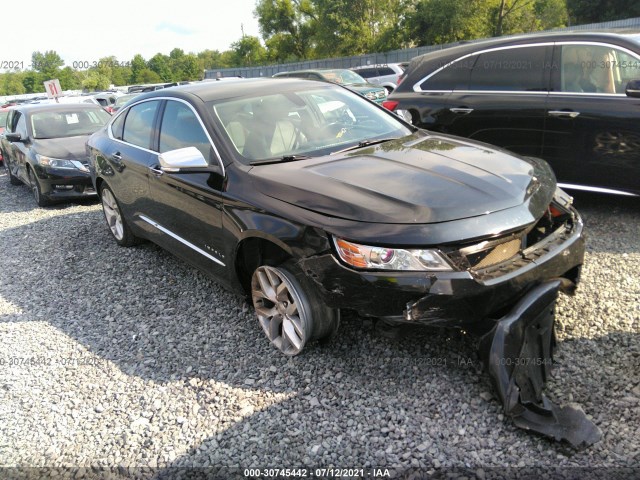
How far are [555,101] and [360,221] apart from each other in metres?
3.39

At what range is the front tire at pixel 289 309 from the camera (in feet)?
9.80

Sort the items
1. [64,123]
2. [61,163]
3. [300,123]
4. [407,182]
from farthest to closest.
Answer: [64,123] < [61,163] < [300,123] < [407,182]

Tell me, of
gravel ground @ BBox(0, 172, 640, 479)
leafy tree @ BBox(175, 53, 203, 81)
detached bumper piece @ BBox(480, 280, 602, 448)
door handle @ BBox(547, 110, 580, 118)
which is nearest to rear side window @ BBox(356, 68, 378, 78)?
door handle @ BBox(547, 110, 580, 118)

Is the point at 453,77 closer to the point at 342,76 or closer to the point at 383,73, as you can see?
the point at 342,76

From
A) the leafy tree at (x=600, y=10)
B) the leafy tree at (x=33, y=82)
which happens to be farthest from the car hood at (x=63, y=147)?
the leafy tree at (x=33, y=82)

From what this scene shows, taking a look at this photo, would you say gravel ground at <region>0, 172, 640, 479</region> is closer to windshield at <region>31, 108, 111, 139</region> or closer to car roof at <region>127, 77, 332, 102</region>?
car roof at <region>127, 77, 332, 102</region>

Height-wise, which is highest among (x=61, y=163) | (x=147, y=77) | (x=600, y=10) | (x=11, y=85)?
(x=11, y=85)

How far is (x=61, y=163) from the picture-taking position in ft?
26.0

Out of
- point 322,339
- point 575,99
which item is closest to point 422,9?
point 575,99

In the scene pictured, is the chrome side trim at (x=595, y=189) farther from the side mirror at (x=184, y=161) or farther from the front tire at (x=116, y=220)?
the front tire at (x=116, y=220)

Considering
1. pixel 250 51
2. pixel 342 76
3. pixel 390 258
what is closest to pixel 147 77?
pixel 250 51

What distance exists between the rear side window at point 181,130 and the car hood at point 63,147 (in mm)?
4499

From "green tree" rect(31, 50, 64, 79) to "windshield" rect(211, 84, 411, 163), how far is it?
83.3m

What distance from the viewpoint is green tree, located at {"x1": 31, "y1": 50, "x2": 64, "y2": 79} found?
74688 mm
